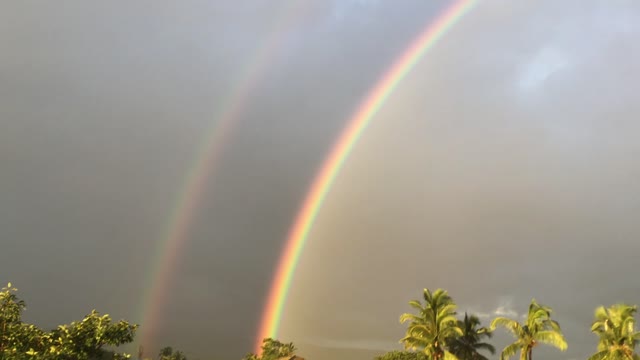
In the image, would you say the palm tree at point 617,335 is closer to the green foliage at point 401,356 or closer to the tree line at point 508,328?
the tree line at point 508,328

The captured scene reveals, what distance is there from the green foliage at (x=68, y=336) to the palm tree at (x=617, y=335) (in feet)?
148

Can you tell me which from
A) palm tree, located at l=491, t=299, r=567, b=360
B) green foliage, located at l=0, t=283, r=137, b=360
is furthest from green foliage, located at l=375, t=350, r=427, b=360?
green foliage, located at l=0, t=283, r=137, b=360

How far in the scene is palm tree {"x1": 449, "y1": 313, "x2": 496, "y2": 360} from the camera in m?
65.9

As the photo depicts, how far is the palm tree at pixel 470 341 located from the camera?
65.9m

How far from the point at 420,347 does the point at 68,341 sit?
40644mm

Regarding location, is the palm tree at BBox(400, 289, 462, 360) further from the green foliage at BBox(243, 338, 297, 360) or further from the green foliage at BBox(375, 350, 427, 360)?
the green foliage at BBox(243, 338, 297, 360)

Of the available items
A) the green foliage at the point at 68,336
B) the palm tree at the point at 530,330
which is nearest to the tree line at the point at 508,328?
the palm tree at the point at 530,330

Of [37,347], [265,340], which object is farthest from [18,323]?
[265,340]

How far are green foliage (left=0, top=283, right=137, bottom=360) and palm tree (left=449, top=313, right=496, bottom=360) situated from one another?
47.8 m

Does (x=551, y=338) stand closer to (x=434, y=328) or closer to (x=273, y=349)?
(x=434, y=328)

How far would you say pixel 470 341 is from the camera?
66.2 metres

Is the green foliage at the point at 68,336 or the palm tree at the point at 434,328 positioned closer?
the green foliage at the point at 68,336

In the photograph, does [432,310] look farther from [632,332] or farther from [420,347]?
[632,332]

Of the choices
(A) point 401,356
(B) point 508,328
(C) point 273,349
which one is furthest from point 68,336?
(C) point 273,349
